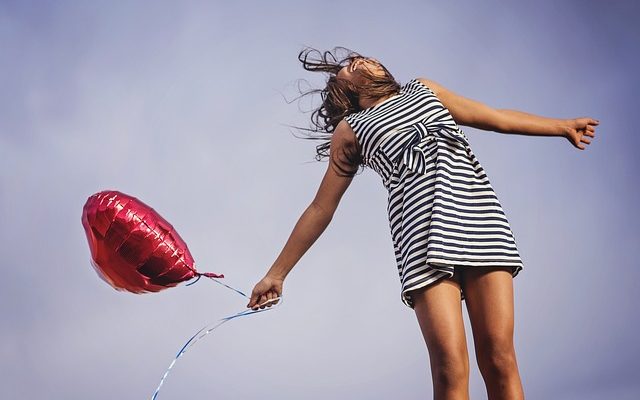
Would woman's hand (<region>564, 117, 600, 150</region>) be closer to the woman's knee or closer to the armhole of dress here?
the armhole of dress

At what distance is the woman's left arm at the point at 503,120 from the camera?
2.60 meters

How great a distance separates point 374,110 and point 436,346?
851 mm

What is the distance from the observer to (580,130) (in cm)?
270

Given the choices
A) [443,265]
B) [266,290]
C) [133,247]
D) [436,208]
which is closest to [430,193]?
[436,208]

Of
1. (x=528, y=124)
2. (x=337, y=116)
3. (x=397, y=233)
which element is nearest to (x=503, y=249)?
(x=397, y=233)

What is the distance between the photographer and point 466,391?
2082mm

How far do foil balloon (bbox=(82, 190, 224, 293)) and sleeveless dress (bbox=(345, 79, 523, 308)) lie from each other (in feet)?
2.50

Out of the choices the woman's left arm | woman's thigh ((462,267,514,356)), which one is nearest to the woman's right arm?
the woman's left arm

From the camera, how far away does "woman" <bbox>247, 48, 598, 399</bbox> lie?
2152 millimetres

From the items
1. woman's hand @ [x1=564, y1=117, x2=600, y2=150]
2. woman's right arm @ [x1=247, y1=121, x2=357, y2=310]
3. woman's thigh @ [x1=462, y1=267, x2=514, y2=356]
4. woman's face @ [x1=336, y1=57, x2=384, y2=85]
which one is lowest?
woman's thigh @ [x1=462, y1=267, x2=514, y2=356]

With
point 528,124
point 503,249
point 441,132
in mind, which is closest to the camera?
point 503,249

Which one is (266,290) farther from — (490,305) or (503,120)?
(503,120)

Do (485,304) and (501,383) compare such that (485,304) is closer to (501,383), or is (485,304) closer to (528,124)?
(501,383)

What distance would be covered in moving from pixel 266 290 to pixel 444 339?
0.70 meters
